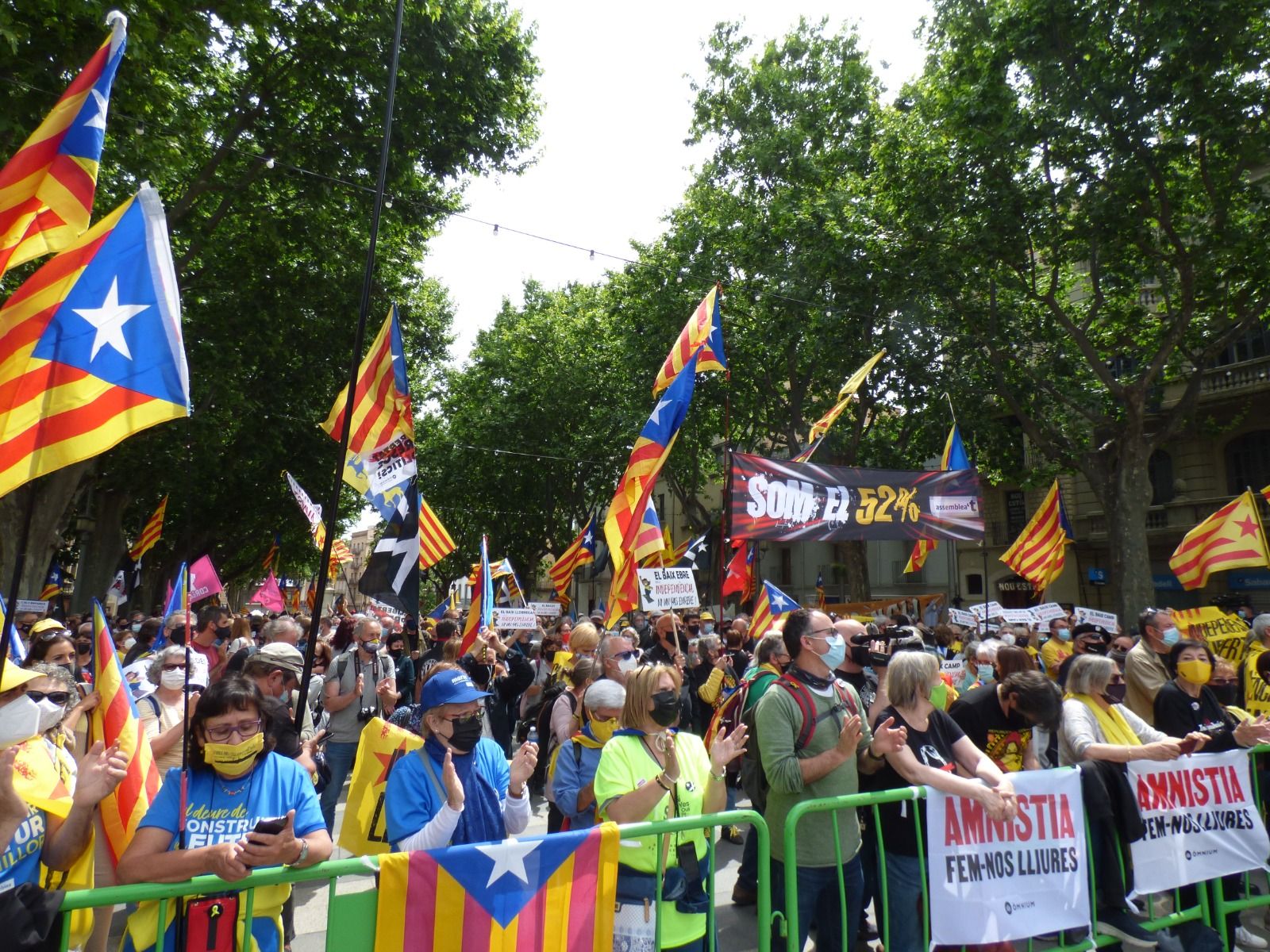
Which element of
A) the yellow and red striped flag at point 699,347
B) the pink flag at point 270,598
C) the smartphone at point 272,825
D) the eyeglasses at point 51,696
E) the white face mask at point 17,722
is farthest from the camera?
the pink flag at point 270,598

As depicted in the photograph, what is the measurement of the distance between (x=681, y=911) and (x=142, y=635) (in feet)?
28.5

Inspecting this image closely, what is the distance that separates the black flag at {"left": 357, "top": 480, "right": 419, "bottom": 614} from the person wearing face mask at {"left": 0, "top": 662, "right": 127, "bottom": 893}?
316 centimetres

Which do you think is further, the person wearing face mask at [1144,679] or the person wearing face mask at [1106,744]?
the person wearing face mask at [1144,679]

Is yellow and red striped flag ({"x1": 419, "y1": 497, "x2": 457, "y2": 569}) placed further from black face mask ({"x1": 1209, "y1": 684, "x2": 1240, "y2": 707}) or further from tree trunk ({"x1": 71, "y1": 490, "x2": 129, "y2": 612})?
tree trunk ({"x1": 71, "y1": 490, "x2": 129, "y2": 612})

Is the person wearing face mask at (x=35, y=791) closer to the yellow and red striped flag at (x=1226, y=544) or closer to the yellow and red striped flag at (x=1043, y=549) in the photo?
the yellow and red striped flag at (x=1226, y=544)

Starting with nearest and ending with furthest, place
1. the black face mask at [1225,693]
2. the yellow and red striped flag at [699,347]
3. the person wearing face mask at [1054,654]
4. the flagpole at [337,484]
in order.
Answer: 1. the flagpole at [337,484]
2. the black face mask at [1225,693]
3. the yellow and red striped flag at [699,347]
4. the person wearing face mask at [1054,654]

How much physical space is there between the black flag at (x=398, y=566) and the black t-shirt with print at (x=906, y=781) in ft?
11.6

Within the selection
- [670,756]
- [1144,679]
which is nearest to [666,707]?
[670,756]

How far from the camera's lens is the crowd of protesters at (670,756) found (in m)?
2.85

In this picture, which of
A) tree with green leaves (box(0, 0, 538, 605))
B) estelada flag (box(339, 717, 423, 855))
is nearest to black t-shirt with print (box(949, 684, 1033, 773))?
estelada flag (box(339, 717, 423, 855))

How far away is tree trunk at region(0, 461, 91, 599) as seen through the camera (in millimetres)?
15625

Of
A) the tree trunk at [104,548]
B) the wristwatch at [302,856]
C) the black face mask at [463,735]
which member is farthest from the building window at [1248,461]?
the tree trunk at [104,548]

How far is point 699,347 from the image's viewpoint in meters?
9.39

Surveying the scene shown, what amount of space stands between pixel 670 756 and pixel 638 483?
4807 mm
